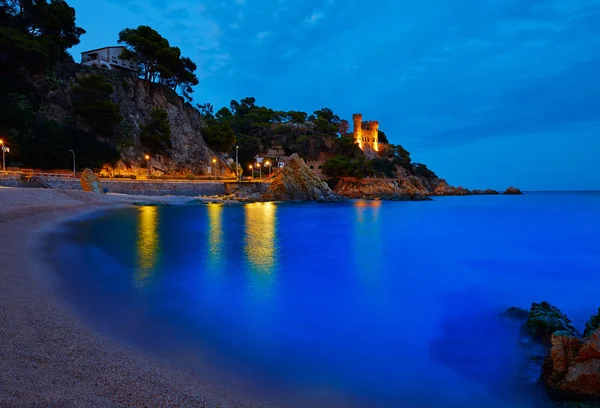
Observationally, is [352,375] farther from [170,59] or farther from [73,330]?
[170,59]

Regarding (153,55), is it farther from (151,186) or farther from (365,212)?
(365,212)

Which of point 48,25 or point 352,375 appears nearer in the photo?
point 352,375

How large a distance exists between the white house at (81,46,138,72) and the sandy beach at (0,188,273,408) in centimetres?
5953

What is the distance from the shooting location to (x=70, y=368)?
356 centimetres

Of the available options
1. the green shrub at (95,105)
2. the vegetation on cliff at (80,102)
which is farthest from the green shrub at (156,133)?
the green shrub at (95,105)

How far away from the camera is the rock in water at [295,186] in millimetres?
51319

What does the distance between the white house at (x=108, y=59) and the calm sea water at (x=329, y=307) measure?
48832mm

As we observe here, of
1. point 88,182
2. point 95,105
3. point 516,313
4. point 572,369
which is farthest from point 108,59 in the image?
point 572,369

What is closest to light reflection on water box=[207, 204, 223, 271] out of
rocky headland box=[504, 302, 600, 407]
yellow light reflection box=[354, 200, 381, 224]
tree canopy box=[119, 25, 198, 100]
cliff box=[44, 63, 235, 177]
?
rocky headland box=[504, 302, 600, 407]

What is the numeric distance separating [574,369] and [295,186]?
159 ft

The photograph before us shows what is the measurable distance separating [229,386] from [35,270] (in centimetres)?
652

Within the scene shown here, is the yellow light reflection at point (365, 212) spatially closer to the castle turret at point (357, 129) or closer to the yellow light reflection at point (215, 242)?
the yellow light reflection at point (215, 242)

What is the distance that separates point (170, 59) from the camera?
5669cm

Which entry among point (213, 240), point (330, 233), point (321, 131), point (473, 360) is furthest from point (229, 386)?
point (321, 131)
